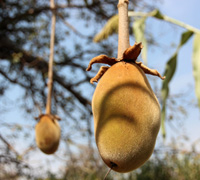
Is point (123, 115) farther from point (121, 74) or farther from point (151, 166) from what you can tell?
point (151, 166)

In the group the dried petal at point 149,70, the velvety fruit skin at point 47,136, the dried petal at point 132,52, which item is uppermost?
the dried petal at point 132,52

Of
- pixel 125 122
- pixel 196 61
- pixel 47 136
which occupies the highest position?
pixel 125 122

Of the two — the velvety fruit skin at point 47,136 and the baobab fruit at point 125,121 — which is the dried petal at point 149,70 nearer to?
the baobab fruit at point 125,121

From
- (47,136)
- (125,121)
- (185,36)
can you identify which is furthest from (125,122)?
(185,36)

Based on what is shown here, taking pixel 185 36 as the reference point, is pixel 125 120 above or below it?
above

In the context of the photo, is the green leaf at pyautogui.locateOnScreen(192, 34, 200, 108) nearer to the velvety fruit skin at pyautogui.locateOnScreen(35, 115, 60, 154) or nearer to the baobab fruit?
the velvety fruit skin at pyautogui.locateOnScreen(35, 115, 60, 154)

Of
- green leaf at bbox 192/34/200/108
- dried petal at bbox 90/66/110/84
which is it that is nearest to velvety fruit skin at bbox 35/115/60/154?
green leaf at bbox 192/34/200/108

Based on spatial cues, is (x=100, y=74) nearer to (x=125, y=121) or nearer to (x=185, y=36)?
(x=125, y=121)

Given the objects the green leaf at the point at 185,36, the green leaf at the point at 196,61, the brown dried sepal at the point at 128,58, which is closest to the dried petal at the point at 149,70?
the brown dried sepal at the point at 128,58
